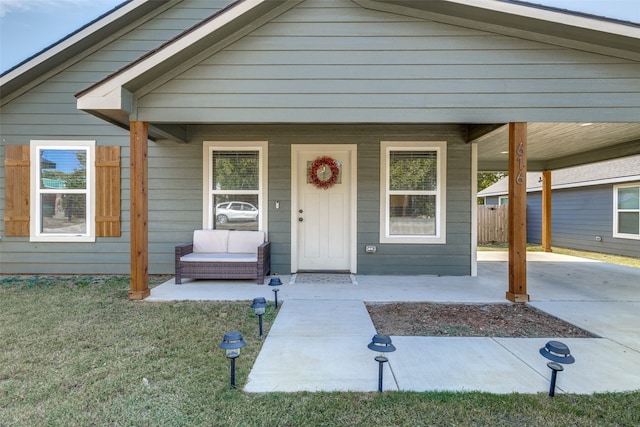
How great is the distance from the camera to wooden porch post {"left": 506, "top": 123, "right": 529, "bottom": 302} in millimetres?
4012

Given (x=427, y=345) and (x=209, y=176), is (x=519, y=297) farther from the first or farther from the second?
(x=209, y=176)

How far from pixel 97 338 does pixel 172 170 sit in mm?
3288

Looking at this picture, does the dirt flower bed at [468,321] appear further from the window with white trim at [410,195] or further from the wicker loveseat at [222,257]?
the wicker loveseat at [222,257]

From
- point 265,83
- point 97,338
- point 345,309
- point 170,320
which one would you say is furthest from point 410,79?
point 97,338

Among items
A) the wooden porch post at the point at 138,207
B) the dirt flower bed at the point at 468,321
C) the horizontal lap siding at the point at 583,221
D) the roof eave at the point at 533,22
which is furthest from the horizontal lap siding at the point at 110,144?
the horizontal lap siding at the point at 583,221

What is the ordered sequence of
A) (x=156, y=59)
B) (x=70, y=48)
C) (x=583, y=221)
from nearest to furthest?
(x=156, y=59), (x=70, y=48), (x=583, y=221)

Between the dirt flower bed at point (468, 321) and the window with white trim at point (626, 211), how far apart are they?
7774mm

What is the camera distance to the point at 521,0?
3650 mm

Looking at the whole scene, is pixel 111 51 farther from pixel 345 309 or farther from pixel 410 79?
pixel 345 309

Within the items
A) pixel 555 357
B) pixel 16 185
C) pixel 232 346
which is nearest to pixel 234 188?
pixel 16 185

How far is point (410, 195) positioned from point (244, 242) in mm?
2953

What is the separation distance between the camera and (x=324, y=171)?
219 inches

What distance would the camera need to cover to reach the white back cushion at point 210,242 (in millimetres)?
5371

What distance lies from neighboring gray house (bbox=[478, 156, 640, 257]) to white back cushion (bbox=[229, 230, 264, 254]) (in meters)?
9.41
